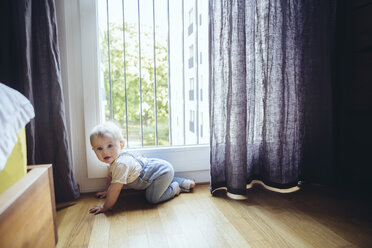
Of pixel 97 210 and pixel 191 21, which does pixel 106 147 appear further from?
pixel 191 21

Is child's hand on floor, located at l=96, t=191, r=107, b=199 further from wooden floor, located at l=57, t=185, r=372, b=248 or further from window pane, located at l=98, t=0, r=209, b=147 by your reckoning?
window pane, located at l=98, t=0, r=209, b=147

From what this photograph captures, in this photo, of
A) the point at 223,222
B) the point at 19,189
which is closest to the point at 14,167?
the point at 19,189

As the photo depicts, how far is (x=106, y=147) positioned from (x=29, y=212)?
62 centimetres

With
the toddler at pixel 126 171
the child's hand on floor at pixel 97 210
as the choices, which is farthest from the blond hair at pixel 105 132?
the child's hand on floor at pixel 97 210

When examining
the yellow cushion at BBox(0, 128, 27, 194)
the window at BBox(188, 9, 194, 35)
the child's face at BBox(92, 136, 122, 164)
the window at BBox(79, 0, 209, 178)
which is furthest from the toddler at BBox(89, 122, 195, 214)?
the window at BBox(188, 9, 194, 35)

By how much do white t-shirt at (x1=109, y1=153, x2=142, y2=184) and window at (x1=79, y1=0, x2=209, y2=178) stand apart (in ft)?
0.76

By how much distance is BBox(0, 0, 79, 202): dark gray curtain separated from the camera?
114cm

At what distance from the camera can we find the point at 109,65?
1613 millimetres

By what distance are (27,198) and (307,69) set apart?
1574 mm

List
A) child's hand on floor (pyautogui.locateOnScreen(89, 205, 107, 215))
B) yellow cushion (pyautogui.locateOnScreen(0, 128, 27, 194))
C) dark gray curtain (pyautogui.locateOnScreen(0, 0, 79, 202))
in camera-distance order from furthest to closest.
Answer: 1. child's hand on floor (pyautogui.locateOnScreen(89, 205, 107, 215))
2. dark gray curtain (pyautogui.locateOnScreen(0, 0, 79, 202))
3. yellow cushion (pyautogui.locateOnScreen(0, 128, 27, 194))

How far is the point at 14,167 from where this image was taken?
73cm

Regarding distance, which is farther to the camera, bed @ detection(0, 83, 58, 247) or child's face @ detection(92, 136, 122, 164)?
child's face @ detection(92, 136, 122, 164)

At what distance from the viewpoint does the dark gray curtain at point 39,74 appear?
44.9 inches

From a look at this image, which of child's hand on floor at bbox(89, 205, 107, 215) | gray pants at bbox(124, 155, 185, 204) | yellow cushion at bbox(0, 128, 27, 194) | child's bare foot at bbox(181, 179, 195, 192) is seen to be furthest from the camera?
child's bare foot at bbox(181, 179, 195, 192)
